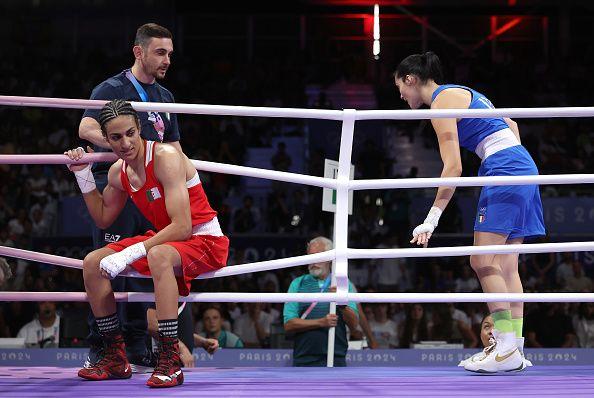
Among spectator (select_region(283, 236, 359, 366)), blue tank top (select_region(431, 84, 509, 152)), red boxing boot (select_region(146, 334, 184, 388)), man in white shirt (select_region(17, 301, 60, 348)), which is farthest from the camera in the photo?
man in white shirt (select_region(17, 301, 60, 348))

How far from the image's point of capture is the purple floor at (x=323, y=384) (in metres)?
3.35

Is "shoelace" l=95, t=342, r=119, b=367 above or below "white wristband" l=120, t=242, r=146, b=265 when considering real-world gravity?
below

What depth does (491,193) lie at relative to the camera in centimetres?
412

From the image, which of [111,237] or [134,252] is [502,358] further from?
[111,237]

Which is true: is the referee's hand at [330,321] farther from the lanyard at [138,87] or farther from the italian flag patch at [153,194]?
the italian flag patch at [153,194]

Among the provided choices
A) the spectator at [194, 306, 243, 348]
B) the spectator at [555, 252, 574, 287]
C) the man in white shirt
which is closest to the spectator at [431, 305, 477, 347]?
the spectator at [555, 252, 574, 287]

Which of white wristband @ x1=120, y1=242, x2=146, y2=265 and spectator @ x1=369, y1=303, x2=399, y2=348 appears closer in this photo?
white wristband @ x1=120, y1=242, x2=146, y2=265

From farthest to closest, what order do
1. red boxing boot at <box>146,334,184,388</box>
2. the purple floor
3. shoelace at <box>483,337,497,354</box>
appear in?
1. shoelace at <box>483,337,497,354</box>
2. red boxing boot at <box>146,334,184,388</box>
3. the purple floor

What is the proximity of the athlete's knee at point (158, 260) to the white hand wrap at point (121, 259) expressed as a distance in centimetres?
6

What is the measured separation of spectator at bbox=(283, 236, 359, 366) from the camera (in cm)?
652

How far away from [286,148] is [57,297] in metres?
12.2

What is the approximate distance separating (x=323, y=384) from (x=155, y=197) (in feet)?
3.60

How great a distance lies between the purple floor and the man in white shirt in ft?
13.9

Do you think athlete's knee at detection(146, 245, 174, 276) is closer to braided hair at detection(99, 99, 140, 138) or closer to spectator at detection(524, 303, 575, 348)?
braided hair at detection(99, 99, 140, 138)
